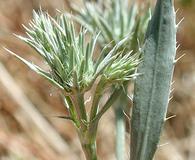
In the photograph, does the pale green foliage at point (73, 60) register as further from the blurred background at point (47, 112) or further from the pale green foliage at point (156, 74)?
the blurred background at point (47, 112)

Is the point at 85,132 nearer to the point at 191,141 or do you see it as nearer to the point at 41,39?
the point at 41,39

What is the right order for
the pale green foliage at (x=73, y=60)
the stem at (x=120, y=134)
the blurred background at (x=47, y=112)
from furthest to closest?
the blurred background at (x=47, y=112) < the stem at (x=120, y=134) < the pale green foliage at (x=73, y=60)

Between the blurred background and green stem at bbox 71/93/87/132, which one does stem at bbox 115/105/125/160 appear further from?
the blurred background

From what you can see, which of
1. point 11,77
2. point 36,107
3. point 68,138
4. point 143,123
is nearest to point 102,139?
point 68,138

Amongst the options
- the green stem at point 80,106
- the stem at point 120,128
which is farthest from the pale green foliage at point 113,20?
the green stem at point 80,106

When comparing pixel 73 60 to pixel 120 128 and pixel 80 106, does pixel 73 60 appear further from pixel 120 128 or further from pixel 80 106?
pixel 120 128

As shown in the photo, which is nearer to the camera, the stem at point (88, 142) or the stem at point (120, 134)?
the stem at point (88, 142)

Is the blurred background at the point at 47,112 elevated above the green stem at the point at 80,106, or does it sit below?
below
